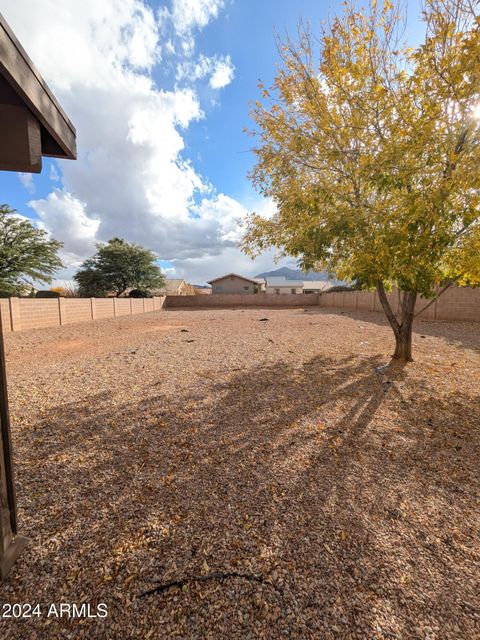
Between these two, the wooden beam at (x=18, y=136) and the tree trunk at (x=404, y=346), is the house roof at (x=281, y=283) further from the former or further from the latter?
the wooden beam at (x=18, y=136)

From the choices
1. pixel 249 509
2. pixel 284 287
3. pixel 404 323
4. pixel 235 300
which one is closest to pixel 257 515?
pixel 249 509

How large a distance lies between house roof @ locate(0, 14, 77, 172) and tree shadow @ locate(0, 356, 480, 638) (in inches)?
106

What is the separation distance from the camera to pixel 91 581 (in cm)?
163

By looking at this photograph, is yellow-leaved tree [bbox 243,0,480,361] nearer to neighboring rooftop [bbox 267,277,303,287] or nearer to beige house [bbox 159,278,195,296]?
beige house [bbox 159,278,195,296]

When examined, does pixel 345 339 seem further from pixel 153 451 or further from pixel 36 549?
pixel 36 549

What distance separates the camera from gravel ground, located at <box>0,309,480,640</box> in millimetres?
1480

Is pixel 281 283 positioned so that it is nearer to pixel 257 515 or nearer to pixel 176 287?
pixel 176 287

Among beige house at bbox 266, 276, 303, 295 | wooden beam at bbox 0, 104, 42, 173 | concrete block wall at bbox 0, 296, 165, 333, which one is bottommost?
concrete block wall at bbox 0, 296, 165, 333

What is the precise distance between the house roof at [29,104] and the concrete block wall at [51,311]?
30.0 ft

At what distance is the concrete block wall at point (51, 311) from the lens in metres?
12.3

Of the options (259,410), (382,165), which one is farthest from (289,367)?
(382,165)

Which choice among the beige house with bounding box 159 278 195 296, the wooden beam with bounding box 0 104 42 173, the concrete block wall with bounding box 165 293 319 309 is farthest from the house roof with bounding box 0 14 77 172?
the beige house with bounding box 159 278 195 296

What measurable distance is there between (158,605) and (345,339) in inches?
352

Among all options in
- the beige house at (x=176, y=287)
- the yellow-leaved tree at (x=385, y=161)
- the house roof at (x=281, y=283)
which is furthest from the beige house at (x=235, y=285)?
the yellow-leaved tree at (x=385, y=161)
